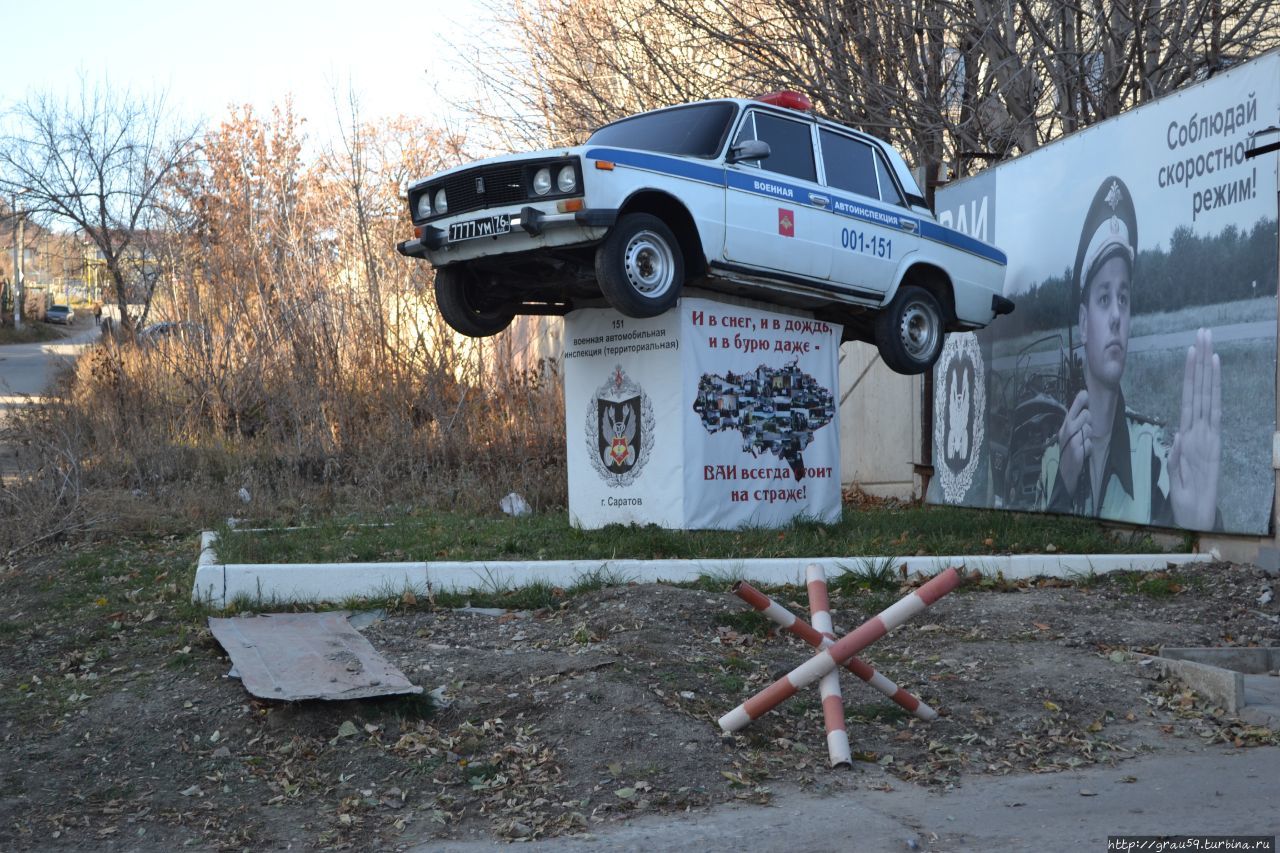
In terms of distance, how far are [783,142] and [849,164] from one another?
827 millimetres

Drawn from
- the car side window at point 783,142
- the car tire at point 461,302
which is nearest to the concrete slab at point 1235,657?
the car side window at point 783,142

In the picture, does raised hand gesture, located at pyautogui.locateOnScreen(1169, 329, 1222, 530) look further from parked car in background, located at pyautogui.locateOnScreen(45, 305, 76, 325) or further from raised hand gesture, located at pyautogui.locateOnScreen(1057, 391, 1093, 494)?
parked car in background, located at pyautogui.locateOnScreen(45, 305, 76, 325)

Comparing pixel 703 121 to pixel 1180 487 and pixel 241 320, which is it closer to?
pixel 1180 487

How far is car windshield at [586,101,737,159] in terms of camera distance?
9.58m

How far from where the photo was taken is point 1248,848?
4469 millimetres

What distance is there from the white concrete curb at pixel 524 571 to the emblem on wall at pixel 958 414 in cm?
372

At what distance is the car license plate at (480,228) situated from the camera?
880cm

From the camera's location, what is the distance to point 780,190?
32.5 feet

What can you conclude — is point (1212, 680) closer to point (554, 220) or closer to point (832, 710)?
point (832, 710)

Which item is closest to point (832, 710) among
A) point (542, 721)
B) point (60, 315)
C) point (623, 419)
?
point (542, 721)

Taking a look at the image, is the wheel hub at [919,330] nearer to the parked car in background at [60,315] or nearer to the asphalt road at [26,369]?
the asphalt road at [26,369]

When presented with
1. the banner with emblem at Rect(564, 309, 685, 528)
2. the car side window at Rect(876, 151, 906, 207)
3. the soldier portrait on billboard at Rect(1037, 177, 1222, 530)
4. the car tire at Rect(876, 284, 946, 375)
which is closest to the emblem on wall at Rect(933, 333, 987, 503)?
the soldier portrait on billboard at Rect(1037, 177, 1222, 530)

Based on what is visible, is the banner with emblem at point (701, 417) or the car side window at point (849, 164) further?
the car side window at point (849, 164)

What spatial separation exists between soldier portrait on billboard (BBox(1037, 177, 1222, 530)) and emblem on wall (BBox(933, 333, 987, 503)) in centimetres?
132
